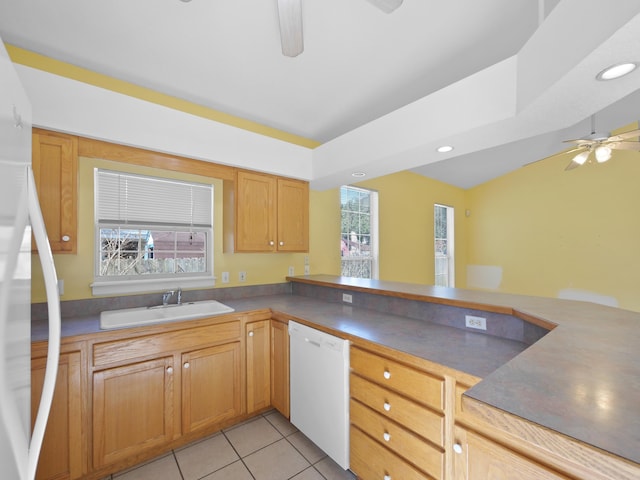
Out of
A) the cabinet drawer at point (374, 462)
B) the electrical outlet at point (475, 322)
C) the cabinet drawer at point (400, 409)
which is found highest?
the electrical outlet at point (475, 322)

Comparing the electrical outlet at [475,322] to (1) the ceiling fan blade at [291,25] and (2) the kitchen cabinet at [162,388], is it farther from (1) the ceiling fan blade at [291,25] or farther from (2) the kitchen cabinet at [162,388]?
(1) the ceiling fan blade at [291,25]

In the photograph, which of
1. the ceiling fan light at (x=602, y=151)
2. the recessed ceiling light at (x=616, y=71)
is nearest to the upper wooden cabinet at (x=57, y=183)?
the recessed ceiling light at (x=616, y=71)

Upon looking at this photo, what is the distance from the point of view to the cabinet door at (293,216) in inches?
113

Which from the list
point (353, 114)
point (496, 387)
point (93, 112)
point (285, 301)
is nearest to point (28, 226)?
point (496, 387)

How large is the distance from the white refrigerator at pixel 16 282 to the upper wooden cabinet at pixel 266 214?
171 cm

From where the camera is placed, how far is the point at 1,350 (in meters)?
Answer: 0.62

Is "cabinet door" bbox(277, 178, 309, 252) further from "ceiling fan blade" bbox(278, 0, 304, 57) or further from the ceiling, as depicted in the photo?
"ceiling fan blade" bbox(278, 0, 304, 57)

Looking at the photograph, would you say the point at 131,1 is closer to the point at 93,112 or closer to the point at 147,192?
the point at 93,112

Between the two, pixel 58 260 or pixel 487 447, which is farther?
pixel 58 260

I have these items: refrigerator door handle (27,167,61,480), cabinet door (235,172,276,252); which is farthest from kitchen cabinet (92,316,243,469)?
refrigerator door handle (27,167,61,480)

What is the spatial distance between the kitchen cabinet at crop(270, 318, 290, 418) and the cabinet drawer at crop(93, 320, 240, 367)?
0.32 m

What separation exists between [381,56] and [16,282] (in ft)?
7.19

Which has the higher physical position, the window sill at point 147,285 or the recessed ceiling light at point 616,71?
the recessed ceiling light at point 616,71

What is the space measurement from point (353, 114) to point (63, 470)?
327 centimetres
